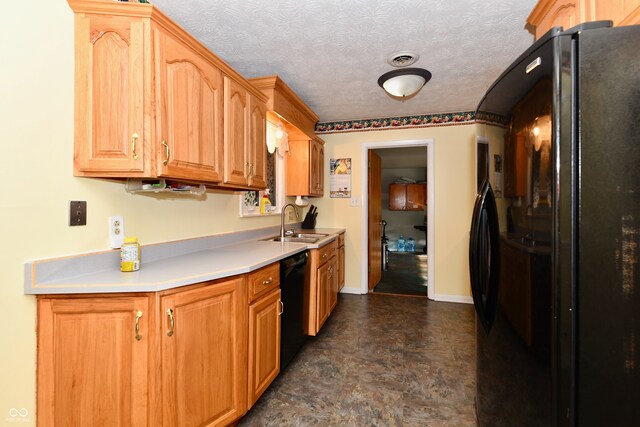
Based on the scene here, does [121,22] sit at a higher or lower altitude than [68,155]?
higher

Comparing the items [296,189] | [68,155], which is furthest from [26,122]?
[296,189]

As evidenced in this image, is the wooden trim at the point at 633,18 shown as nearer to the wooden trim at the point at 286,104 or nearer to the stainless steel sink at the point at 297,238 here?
the wooden trim at the point at 286,104

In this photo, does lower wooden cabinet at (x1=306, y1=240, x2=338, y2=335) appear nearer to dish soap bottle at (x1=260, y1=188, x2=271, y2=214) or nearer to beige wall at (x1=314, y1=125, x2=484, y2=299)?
dish soap bottle at (x1=260, y1=188, x2=271, y2=214)

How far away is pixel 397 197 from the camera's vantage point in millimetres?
7070

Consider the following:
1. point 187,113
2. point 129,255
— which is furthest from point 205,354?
point 187,113

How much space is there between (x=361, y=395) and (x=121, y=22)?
92.6 inches

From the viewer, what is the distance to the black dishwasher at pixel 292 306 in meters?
1.91

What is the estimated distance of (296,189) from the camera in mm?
3373

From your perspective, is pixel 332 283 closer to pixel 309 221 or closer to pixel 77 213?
pixel 309 221

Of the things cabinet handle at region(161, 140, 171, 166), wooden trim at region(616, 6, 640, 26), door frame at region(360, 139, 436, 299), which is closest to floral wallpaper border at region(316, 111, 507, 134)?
door frame at region(360, 139, 436, 299)

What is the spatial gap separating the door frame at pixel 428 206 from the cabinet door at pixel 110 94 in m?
2.87

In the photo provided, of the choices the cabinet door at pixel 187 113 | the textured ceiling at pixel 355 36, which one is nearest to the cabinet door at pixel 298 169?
the textured ceiling at pixel 355 36

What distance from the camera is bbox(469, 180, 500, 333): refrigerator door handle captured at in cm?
117

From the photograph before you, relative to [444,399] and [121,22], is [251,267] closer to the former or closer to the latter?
[121,22]
